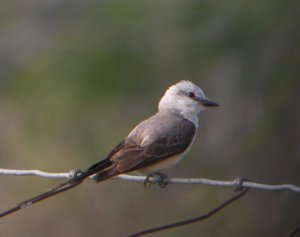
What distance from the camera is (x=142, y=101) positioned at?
552 inches

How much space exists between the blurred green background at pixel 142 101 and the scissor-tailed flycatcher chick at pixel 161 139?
1.55 metres

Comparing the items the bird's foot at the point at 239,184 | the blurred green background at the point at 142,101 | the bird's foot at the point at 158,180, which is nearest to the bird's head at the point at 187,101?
the bird's foot at the point at 158,180

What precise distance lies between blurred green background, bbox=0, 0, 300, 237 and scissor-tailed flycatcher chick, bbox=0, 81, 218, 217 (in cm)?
155

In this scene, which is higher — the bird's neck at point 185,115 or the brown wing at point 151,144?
the bird's neck at point 185,115

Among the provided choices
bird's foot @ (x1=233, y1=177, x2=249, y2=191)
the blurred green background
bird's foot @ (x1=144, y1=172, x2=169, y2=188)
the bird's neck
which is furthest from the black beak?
bird's foot @ (x1=233, y1=177, x2=249, y2=191)

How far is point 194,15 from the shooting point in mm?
14602

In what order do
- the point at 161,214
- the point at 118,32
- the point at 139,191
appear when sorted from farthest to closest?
the point at 118,32 → the point at 139,191 → the point at 161,214

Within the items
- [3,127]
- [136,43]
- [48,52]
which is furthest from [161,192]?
[48,52]

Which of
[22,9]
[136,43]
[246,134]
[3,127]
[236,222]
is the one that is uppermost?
[22,9]

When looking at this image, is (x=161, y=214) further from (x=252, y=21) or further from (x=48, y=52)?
(x=48, y=52)

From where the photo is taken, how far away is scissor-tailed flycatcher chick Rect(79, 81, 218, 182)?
6.50 m

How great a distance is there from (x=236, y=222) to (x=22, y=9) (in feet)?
26.1

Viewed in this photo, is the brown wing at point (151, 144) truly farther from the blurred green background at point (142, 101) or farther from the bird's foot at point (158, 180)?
the blurred green background at point (142, 101)

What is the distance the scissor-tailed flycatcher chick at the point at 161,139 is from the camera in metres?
6.49
